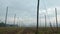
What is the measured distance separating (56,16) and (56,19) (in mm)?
795

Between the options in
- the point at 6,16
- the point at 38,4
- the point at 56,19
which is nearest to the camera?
the point at 38,4

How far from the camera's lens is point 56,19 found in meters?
22.8

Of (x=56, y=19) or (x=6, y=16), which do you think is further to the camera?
(x=6, y=16)

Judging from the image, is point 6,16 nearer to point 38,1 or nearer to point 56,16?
point 56,16

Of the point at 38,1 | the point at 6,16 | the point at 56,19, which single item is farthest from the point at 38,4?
the point at 6,16

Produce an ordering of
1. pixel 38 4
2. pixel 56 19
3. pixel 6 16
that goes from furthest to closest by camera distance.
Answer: pixel 6 16
pixel 56 19
pixel 38 4

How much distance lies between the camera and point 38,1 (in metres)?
10.6

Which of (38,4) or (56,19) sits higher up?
(38,4)

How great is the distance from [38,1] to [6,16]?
17358mm

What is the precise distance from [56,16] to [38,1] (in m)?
13.4

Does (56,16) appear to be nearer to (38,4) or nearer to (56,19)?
(56,19)

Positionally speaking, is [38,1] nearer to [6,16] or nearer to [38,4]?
[38,4]

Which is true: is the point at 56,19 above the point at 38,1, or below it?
below

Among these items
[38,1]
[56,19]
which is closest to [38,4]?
[38,1]
